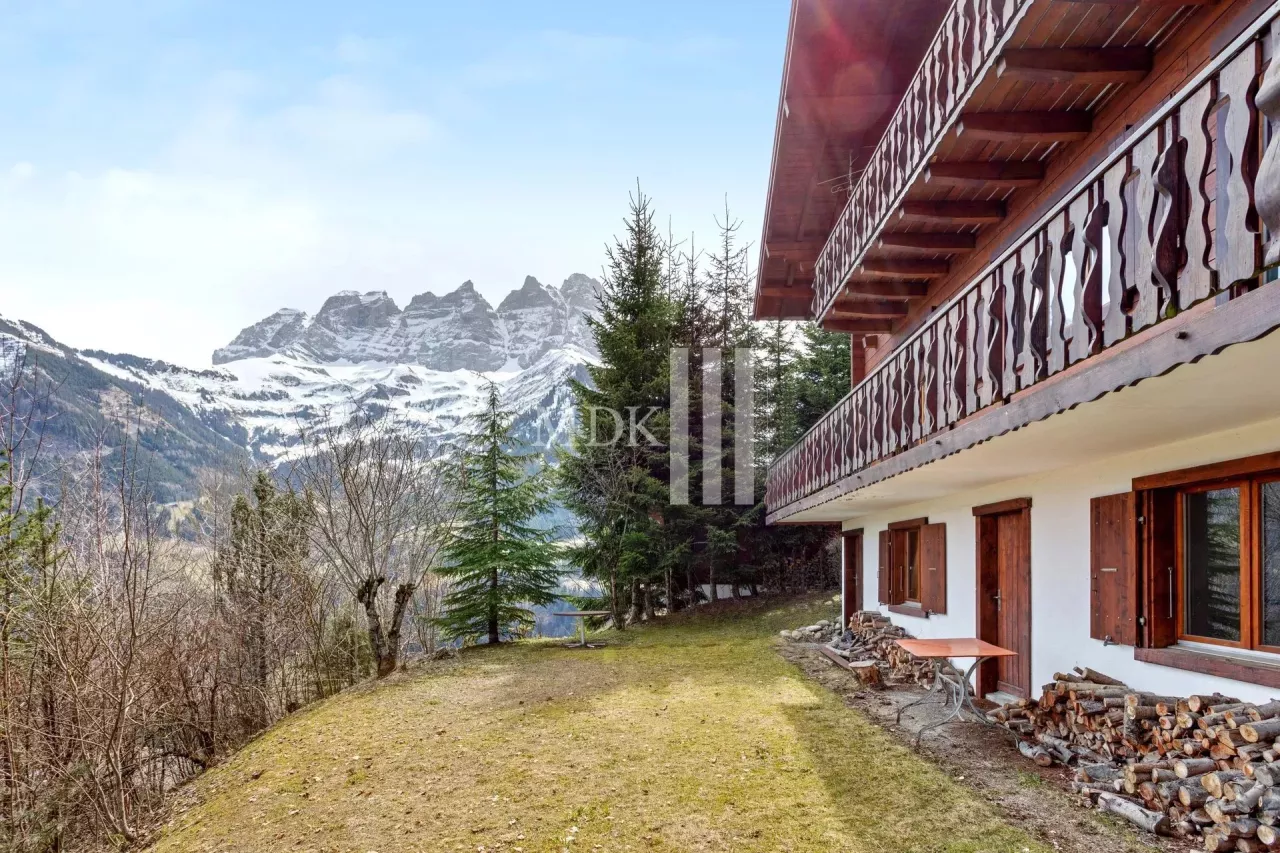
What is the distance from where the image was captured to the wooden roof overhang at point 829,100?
28.9 feet

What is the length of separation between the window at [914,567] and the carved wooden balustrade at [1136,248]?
12.9ft

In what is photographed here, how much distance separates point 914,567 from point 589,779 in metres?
6.69

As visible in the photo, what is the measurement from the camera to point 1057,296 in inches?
150

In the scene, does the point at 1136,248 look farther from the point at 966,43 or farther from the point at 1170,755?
the point at 966,43

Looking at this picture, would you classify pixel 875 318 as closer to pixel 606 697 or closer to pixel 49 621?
pixel 606 697

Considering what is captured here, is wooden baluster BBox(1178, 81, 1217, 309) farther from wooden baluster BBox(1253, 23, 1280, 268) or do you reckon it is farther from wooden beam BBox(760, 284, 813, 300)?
wooden beam BBox(760, 284, 813, 300)

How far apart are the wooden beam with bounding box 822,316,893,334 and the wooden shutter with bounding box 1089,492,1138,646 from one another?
621 centimetres

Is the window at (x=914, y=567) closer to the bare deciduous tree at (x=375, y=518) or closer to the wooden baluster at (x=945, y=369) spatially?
the wooden baluster at (x=945, y=369)

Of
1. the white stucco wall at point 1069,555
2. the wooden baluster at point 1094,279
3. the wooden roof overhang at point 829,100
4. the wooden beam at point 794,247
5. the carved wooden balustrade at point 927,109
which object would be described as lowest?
the white stucco wall at point 1069,555

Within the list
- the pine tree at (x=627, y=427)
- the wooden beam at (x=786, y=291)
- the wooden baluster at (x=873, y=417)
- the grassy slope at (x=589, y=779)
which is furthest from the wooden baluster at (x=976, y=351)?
the pine tree at (x=627, y=427)

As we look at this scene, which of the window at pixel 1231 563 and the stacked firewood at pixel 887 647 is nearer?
the window at pixel 1231 563

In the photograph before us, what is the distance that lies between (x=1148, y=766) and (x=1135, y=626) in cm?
110

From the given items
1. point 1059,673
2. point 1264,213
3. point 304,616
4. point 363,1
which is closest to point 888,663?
point 1059,673

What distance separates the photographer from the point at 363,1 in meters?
8.30
